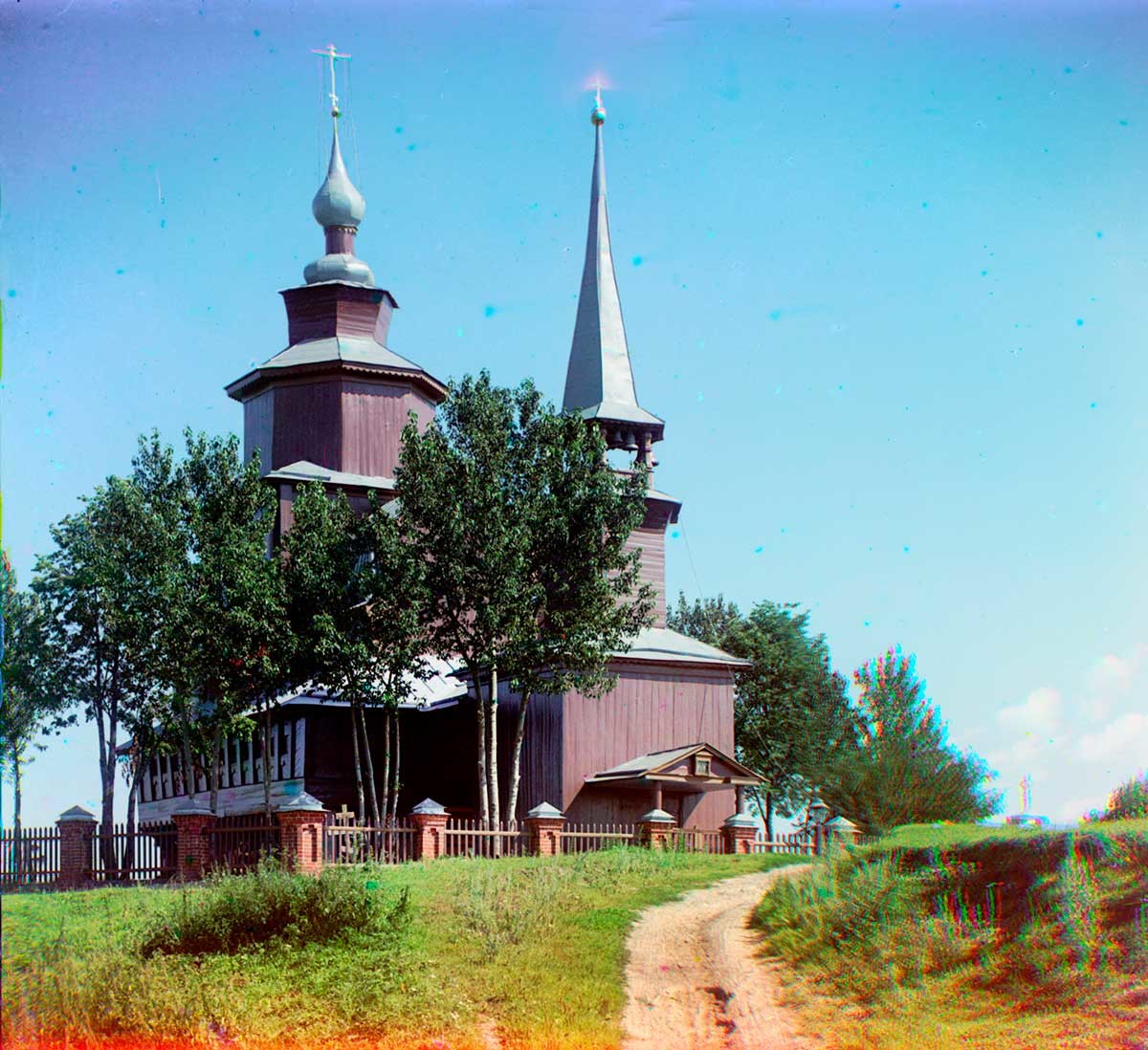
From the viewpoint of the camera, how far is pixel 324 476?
4122cm

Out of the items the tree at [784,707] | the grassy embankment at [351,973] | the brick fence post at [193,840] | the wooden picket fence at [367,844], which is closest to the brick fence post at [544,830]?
the wooden picket fence at [367,844]

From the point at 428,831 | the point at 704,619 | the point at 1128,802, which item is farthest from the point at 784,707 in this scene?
the point at 1128,802

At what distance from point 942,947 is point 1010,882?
1.33m

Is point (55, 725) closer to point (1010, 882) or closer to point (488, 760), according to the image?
point (488, 760)

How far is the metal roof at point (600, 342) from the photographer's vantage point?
42.6 metres

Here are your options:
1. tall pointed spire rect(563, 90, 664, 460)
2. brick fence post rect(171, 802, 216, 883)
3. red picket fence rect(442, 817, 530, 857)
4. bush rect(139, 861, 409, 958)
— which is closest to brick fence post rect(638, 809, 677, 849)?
red picket fence rect(442, 817, 530, 857)

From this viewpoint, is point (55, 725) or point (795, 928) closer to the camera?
point (795, 928)

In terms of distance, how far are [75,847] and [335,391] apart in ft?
57.1

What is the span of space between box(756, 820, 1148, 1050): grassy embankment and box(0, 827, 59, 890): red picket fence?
16577 millimetres

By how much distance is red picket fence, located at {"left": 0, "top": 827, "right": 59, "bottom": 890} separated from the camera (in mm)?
29188

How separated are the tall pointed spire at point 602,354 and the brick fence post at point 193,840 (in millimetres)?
17152

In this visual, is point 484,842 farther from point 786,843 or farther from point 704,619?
point 704,619

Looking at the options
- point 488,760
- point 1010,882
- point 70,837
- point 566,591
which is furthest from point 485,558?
point 1010,882

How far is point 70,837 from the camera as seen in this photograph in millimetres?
28906
